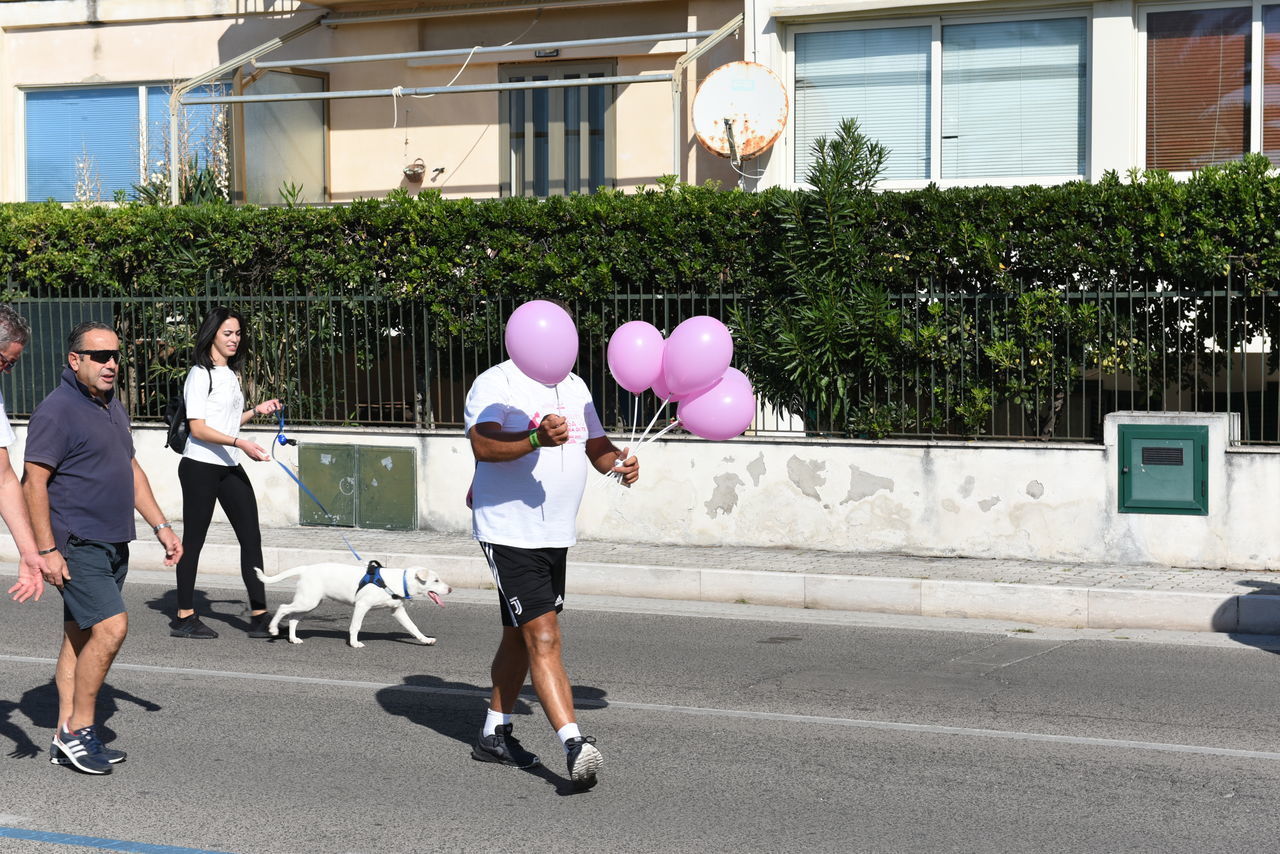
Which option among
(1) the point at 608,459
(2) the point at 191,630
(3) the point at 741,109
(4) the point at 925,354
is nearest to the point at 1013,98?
(3) the point at 741,109

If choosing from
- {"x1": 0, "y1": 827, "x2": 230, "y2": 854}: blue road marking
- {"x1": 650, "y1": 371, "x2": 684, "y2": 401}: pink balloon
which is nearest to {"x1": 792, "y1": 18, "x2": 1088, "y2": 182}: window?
{"x1": 650, "y1": 371, "x2": 684, "y2": 401}: pink balloon

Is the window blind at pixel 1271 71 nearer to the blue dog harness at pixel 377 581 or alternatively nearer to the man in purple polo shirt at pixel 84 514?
the blue dog harness at pixel 377 581

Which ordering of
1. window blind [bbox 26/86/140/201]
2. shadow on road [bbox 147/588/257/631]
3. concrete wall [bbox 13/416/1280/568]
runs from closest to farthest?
1. shadow on road [bbox 147/588/257/631]
2. concrete wall [bbox 13/416/1280/568]
3. window blind [bbox 26/86/140/201]

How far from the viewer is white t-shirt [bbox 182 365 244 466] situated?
890 centimetres

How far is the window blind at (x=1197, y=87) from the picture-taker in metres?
14.4

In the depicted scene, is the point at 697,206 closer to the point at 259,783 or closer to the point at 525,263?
the point at 525,263

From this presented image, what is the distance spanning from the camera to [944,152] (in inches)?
597

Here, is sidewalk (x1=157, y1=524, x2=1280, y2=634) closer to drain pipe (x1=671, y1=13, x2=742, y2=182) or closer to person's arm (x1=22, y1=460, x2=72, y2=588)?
drain pipe (x1=671, y1=13, x2=742, y2=182)

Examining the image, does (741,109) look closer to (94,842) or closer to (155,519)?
(155,519)

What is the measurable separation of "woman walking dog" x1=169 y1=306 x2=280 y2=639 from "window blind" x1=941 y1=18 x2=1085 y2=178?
869 centimetres

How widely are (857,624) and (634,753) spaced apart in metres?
3.78

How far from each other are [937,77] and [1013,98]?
0.80 meters

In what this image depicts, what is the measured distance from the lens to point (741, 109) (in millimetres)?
14992

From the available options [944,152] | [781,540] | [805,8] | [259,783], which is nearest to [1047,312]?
[781,540]
